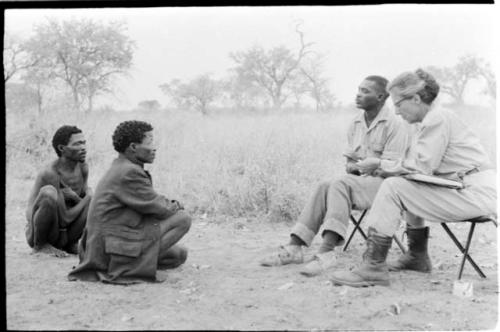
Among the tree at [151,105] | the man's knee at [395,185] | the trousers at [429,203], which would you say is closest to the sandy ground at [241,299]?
the trousers at [429,203]

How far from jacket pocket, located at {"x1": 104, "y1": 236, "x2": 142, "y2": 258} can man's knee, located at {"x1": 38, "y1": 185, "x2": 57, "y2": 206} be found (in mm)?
903

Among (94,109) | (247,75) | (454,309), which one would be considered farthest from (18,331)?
(247,75)

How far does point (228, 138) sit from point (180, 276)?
16.9ft

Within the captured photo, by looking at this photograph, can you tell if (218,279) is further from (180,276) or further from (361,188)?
(361,188)

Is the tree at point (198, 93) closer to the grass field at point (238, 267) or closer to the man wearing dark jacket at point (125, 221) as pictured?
the grass field at point (238, 267)

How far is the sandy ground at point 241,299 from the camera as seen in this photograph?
339 cm

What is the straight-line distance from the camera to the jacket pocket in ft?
13.1

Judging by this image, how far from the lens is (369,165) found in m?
4.46

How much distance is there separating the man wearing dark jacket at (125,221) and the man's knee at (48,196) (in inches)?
27.3

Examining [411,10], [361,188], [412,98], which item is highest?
[411,10]

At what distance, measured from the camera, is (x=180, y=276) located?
4.38 metres

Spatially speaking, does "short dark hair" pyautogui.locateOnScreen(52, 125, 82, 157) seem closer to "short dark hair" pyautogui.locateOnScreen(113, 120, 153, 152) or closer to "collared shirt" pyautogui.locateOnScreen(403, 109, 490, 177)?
"short dark hair" pyautogui.locateOnScreen(113, 120, 153, 152)

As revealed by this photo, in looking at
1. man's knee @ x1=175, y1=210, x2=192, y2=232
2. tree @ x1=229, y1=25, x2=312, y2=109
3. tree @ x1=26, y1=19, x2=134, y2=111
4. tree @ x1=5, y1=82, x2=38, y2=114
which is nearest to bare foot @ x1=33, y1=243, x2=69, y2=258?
man's knee @ x1=175, y1=210, x2=192, y2=232

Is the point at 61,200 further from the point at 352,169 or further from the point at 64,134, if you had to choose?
the point at 352,169
